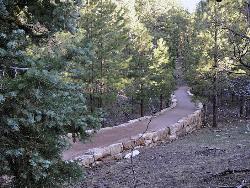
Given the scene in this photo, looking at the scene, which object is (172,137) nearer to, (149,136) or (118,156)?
(149,136)

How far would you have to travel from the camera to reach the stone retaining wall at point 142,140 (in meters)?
14.3

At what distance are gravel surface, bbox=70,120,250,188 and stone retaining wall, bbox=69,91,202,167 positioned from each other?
0.41 meters

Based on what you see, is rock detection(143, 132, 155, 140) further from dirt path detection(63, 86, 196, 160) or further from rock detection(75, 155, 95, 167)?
rock detection(75, 155, 95, 167)

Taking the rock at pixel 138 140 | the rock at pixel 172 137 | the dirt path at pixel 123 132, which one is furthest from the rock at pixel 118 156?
the rock at pixel 172 137

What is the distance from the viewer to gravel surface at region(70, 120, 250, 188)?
29.3ft

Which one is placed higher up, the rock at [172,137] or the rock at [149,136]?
the rock at [149,136]

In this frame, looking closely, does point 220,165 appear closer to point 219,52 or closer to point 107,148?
point 107,148

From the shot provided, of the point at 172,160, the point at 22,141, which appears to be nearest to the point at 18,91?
the point at 22,141

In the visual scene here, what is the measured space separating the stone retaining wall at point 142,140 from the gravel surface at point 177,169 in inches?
16.1

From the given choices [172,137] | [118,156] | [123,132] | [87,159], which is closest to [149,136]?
[123,132]

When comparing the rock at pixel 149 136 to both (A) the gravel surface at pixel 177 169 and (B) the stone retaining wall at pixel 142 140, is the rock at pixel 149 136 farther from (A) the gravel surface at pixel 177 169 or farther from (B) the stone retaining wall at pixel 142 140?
(A) the gravel surface at pixel 177 169

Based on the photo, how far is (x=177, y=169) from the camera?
12039mm

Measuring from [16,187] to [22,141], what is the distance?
76 cm

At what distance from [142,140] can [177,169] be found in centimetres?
605
